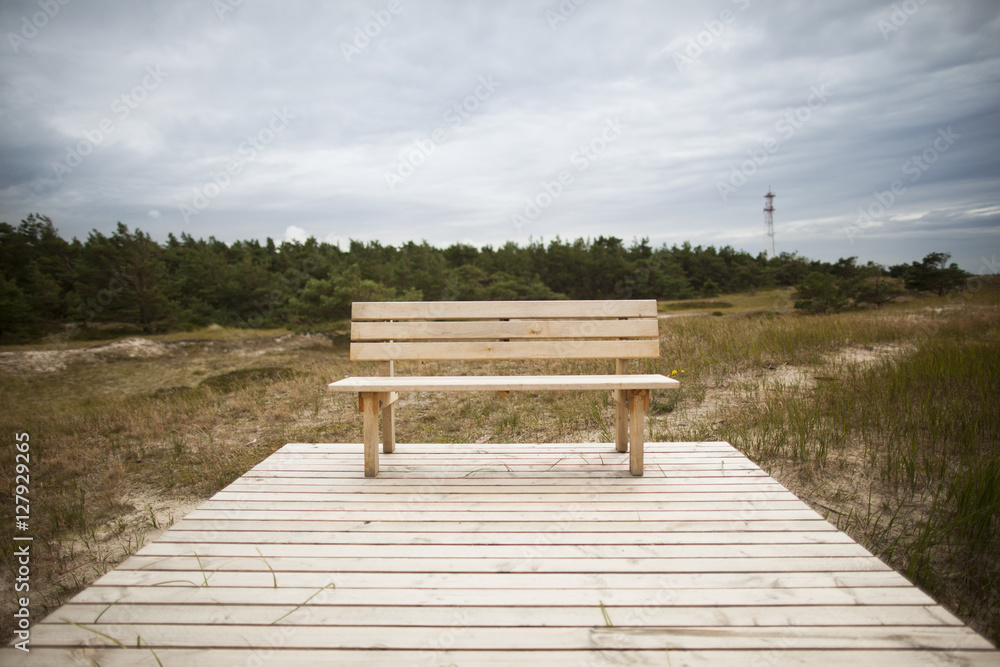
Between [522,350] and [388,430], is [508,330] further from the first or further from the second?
[388,430]

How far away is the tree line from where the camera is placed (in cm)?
1870

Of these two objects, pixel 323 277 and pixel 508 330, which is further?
pixel 323 277

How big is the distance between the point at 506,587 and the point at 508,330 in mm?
1784

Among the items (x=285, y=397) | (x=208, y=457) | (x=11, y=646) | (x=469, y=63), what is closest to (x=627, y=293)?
(x=469, y=63)

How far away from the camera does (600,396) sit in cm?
556

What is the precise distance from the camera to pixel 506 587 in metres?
1.63

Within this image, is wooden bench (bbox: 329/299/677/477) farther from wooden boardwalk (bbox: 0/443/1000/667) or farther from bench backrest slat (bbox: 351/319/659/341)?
wooden boardwalk (bbox: 0/443/1000/667)

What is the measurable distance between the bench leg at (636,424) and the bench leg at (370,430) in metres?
1.46

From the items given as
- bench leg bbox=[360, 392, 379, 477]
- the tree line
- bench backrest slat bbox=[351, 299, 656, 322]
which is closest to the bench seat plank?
bench leg bbox=[360, 392, 379, 477]

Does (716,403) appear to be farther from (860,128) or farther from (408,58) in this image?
(860,128)

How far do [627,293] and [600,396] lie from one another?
2478 cm

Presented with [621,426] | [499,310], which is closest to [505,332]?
[499,310]

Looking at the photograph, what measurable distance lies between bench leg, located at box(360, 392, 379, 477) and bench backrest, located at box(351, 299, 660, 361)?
472 millimetres

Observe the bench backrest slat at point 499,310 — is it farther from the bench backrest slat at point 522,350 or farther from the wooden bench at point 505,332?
the bench backrest slat at point 522,350
